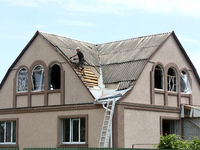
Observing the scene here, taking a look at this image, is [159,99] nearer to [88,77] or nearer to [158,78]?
[158,78]

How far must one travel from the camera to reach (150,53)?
2572 centimetres

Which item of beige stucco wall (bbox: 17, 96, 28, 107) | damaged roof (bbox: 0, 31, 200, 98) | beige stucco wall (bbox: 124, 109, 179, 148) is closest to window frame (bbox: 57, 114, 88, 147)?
damaged roof (bbox: 0, 31, 200, 98)

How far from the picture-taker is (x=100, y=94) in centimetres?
2466

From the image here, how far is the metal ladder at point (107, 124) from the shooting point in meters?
22.5

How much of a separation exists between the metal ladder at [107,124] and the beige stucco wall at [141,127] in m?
0.99

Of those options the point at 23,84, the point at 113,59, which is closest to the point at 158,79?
the point at 113,59

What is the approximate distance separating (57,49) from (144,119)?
657 cm

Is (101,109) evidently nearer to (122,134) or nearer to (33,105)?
(122,134)

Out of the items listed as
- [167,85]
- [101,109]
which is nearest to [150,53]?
[167,85]

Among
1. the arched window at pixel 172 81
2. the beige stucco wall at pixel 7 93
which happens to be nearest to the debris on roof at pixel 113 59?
the arched window at pixel 172 81

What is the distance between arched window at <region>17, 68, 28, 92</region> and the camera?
27.3 meters

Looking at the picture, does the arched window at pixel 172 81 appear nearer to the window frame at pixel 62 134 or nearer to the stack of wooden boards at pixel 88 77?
the stack of wooden boards at pixel 88 77

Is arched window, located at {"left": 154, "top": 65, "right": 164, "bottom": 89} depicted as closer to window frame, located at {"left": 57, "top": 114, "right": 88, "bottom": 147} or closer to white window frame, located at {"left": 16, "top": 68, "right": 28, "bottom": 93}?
window frame, located at {"left": 57, "top": 114, "right": 88, "bottom": 147}

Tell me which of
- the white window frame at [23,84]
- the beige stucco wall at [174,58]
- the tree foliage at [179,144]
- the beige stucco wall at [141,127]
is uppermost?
the beige stucco wall at [174,58]
